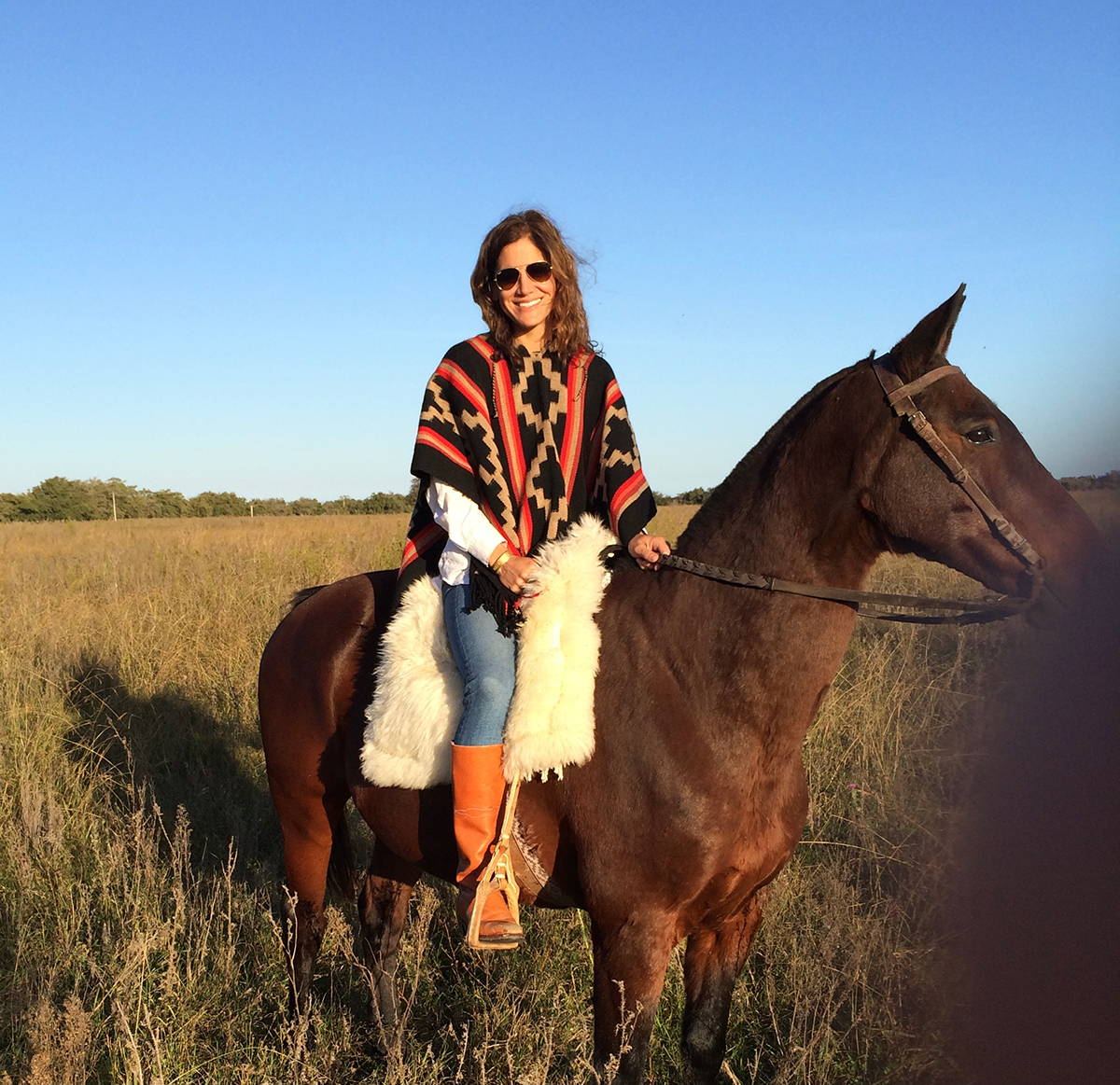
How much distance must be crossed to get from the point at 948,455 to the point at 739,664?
811mm

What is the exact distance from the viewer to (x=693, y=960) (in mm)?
2988

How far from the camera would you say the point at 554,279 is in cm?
311

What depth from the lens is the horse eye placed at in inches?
94.0

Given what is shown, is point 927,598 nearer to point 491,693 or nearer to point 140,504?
point 491,693

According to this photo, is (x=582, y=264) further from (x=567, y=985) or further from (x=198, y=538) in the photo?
(x=198, y=538)

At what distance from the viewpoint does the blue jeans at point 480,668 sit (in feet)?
9.10

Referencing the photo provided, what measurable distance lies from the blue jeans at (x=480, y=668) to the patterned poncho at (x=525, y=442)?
0.27 metres

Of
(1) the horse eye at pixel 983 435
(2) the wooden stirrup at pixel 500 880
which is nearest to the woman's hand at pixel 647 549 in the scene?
(2) the wooden stirrup at pixel 500 880

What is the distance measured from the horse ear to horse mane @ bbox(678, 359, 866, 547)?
169 millimetres

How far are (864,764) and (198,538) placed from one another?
1404 centimetres

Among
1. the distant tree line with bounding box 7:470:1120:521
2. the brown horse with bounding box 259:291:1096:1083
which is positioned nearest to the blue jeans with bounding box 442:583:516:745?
the brown horse with bounding box 259:291:1096:1083

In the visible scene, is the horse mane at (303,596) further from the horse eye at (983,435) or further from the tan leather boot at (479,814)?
the horse eye at (983,435)

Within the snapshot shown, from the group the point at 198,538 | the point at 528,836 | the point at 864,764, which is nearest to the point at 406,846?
the point at 528,836

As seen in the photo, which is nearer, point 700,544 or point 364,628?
point 700,544
